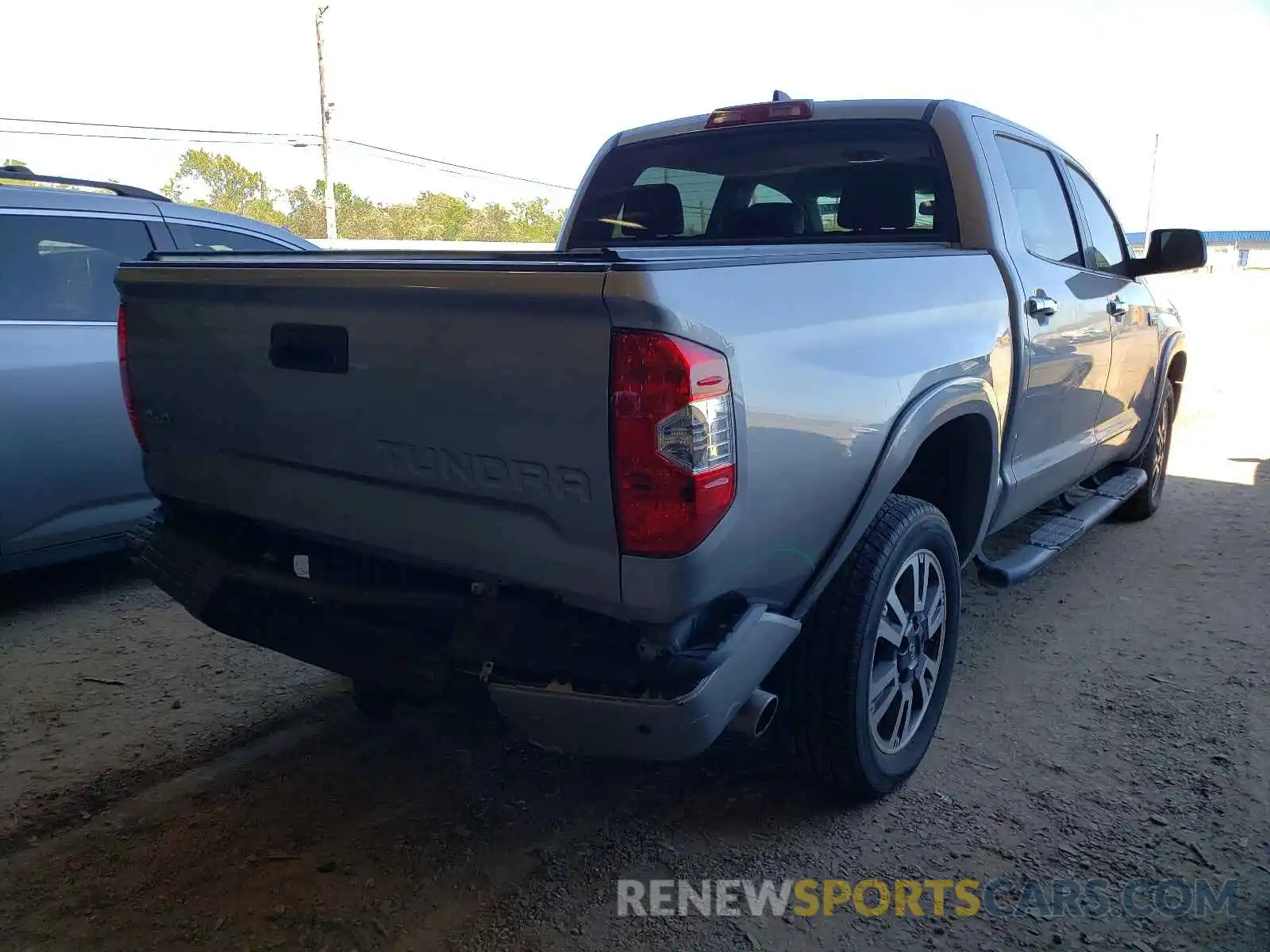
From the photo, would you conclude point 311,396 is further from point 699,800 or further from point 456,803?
point 699,800

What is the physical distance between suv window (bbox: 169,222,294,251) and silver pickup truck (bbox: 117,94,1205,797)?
2206 millimetres

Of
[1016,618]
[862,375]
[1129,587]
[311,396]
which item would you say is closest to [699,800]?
[862,375]

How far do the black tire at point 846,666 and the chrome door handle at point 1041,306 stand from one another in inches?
43.2

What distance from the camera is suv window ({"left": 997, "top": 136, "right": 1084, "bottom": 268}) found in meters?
3.74

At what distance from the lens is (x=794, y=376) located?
2193 millimetres

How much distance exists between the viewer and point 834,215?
3.82 m

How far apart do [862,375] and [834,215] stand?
1.58 meters

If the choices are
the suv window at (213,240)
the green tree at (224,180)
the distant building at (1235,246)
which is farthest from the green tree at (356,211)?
the distant building at (1235,246)

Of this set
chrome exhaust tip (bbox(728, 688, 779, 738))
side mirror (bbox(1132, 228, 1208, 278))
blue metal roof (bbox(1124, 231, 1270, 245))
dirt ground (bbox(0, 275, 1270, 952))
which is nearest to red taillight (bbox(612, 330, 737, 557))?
chrome exhaust tip (bbox(728, 688, 779, 738))

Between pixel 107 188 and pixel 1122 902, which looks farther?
pixel 107 188

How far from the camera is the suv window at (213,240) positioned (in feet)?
15.9

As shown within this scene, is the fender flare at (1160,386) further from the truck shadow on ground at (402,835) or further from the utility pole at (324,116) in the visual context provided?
the utility pole at (324,116)

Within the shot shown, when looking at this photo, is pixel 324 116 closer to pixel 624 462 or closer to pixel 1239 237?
pixel 624 462

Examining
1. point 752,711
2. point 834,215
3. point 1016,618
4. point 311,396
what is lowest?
point 1016,618
